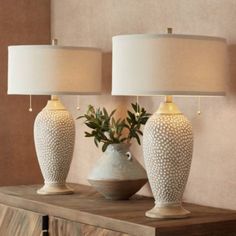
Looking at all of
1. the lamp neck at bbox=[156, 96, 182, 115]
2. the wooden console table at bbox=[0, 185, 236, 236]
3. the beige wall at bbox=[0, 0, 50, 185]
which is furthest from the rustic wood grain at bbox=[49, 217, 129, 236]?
the beige wall at bbox=[0, 0, 50, 185]

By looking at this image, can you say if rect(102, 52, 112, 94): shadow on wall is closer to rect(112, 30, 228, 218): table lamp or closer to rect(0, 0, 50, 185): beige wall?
rect(0, 0, 50, 185): beige wall

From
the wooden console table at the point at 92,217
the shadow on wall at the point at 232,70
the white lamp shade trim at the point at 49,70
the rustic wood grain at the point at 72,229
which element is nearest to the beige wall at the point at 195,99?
the shadow on wall at the point at 232,70

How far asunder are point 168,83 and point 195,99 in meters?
0.52

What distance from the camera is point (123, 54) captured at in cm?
241

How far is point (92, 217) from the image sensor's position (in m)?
2.56

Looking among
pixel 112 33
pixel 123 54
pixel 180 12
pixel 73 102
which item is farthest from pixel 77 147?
pixel 123 54

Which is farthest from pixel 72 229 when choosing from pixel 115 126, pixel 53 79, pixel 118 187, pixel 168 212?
Result: pixel 53 79

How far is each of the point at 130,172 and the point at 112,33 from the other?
2.48 feet

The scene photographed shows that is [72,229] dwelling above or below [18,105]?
below

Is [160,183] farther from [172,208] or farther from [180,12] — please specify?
[180,12]

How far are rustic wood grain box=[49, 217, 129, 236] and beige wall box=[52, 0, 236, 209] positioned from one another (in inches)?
19.5

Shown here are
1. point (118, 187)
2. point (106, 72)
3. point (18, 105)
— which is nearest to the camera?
point (118, 187)

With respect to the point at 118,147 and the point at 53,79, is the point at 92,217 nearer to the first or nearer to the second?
the point at 118,147

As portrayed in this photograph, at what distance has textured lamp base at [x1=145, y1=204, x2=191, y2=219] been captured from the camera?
8.13 feet
